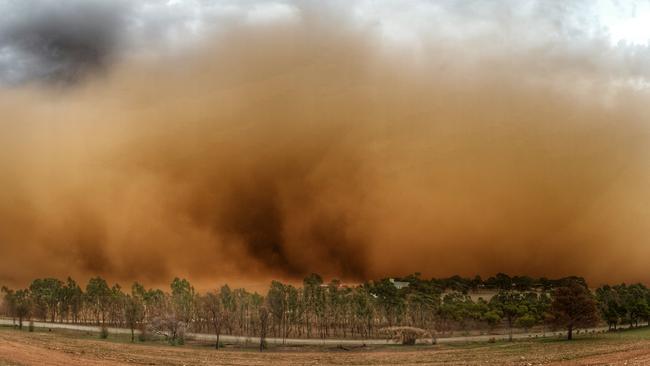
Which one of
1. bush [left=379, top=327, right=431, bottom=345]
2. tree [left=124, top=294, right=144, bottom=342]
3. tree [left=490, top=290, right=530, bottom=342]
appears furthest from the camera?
tree [left=490, top=290, right=530, bottom=342]

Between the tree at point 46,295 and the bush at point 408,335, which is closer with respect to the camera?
the bush at point 408,335

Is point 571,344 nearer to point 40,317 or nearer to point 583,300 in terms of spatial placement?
point 583,300

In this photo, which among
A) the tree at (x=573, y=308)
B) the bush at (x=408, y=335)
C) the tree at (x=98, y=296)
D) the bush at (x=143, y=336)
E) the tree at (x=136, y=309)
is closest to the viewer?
the tree at (x=573, y=308)

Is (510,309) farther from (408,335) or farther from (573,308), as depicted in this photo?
(408,335)

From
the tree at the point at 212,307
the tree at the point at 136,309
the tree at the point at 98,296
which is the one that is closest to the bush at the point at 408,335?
the tree at the point at 212,307

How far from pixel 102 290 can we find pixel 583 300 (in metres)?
104

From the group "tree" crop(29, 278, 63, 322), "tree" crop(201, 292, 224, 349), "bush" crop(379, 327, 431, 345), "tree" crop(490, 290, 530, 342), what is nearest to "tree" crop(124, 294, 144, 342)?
"tree" crop(201, 292, 224, 349)

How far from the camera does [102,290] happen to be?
139000 millimetres

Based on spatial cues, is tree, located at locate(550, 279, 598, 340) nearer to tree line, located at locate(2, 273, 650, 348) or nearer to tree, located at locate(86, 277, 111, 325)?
tree line, located at locate(2, 273, 650, 348)

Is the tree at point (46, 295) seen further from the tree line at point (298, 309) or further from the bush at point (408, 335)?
the bush at point (408, 335)

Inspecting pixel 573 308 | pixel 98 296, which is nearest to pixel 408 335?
pixel 573 308

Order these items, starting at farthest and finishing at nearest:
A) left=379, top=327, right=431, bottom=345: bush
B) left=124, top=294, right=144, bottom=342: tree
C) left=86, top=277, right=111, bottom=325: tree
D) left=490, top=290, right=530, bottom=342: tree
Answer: left=86, top=277, right=111, bottom=325: tree
left=490, top=290, right=530, bottom=342: tree
left=124, top=294, right=144, bottom=342: tree
left=379, top=327, right=431, bottom=345: bush

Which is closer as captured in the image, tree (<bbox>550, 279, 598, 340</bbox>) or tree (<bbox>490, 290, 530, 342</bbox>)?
tree (<bbox>550, 279, 598, 340</bbox>)

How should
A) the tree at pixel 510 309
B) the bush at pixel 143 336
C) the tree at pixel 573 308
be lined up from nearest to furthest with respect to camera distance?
the tree at pixel 573 308 < the bush at pixel 143 336 < the tree at pixel 510 309
